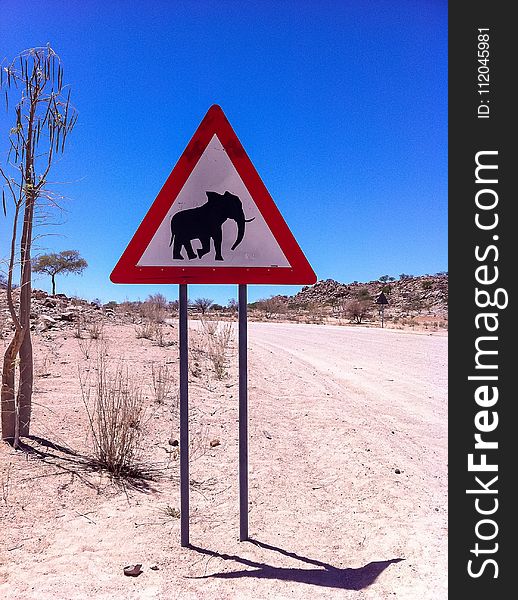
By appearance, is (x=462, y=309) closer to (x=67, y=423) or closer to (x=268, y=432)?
(x=268, y=432)

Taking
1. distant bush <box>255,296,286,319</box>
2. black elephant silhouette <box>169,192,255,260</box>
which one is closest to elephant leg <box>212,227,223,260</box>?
black elephant silhouette <box>169,192,255,260</box>

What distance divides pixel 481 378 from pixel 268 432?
3.32 meters

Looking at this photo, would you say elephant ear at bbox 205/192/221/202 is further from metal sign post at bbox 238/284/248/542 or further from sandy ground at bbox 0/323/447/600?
sandy ground at bbox 0/323/447/600

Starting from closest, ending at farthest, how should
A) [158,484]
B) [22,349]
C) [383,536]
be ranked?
[383,536], [158,484], [22,349]

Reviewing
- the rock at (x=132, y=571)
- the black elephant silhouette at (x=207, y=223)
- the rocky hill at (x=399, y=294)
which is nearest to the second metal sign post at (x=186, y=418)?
the black elephant silhouette at (x=207, y=223)

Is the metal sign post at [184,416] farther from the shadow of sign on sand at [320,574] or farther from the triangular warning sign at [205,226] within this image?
the shadow of sign on sand at [320,574]

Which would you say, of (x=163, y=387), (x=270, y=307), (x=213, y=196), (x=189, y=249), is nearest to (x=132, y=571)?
(x=189, y=249)

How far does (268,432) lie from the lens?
569cm

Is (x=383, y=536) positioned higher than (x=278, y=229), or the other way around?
(x=278, y=229)

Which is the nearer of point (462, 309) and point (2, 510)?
point (462, 309)

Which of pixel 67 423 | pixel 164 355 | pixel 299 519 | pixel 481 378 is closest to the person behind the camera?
pixel 481 378

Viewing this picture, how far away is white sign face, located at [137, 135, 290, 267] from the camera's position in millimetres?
3049

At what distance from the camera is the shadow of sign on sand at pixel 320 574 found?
2.77m

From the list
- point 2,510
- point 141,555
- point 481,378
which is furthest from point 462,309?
point 2,510
